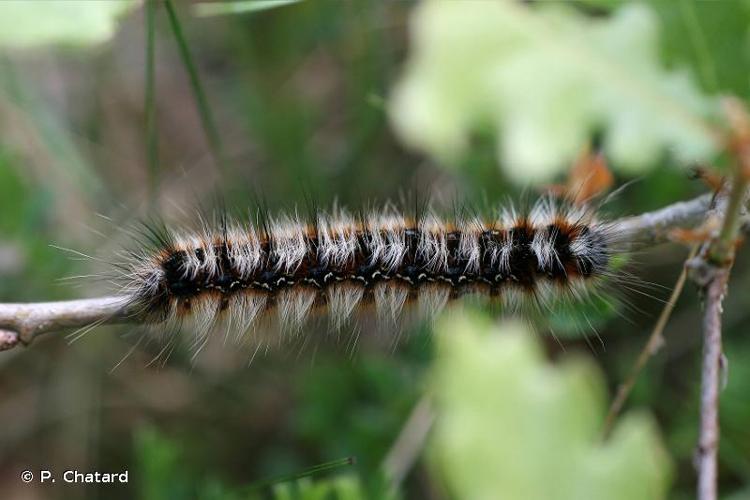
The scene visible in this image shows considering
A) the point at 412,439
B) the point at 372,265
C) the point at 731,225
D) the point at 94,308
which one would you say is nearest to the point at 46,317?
the point at 94,308

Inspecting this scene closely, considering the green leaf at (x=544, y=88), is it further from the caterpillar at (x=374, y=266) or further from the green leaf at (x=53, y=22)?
the caterpillar at (x=374, y=266)

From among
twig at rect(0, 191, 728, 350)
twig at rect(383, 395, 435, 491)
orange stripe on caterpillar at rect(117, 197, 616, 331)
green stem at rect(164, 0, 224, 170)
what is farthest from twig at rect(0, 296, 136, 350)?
twig at rect(383, 395, 435, 491)

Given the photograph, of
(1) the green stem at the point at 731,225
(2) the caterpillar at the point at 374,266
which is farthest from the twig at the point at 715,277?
(2) the caterpillar at the point at 374,266

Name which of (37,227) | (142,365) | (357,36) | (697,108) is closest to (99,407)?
(142,365)

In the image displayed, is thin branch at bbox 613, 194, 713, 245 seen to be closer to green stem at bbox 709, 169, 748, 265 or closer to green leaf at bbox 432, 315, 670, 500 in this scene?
green stem at bbox 709, 169, 748, 265

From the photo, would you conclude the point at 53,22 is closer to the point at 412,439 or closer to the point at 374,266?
the point at 374,266

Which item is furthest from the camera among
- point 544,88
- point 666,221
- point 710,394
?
point 666,221

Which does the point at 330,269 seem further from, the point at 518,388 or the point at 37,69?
the point at 37,69
